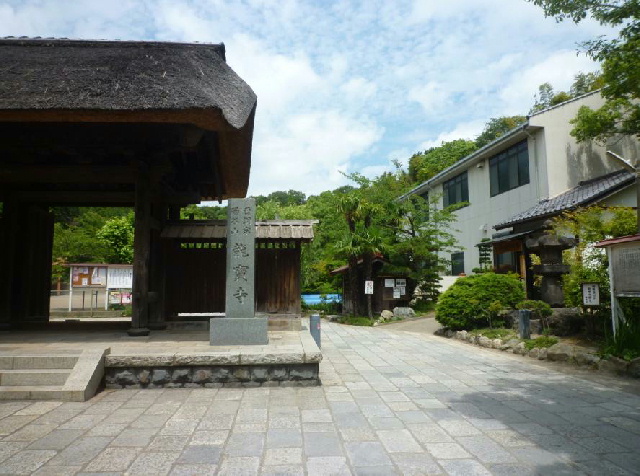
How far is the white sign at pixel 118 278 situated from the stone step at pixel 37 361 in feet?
35.0

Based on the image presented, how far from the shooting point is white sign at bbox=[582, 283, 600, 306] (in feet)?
28.1

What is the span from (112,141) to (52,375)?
379 centimetres

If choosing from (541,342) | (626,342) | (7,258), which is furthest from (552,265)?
(7,258)

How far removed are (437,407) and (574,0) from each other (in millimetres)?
7542

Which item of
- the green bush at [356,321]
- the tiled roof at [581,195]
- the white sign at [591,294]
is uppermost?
the tiled roof at [581,195]

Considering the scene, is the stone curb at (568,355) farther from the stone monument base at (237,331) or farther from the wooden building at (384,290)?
the wooden building at (384,290)

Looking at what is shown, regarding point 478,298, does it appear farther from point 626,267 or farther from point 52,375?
point 52,375

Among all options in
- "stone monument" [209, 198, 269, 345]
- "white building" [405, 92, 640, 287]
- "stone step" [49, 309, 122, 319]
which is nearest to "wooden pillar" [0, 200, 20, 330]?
"stone monument" [209, 198, 269, 345]

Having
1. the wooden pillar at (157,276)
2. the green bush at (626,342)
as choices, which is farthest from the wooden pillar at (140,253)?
the green bush at (626,342)

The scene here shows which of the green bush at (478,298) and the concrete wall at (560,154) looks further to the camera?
the concrete wall at (560,154)

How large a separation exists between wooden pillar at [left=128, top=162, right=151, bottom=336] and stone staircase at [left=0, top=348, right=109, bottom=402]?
164 centimetres

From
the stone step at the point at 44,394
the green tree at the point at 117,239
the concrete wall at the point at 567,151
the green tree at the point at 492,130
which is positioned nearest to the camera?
the stone step at the point at 44,394

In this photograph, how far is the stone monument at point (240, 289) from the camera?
708 cm

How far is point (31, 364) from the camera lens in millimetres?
5926
